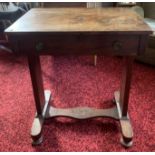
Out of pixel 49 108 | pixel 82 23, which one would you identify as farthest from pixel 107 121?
pixel 82 23

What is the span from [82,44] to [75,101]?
0.67 m

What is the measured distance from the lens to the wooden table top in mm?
1027

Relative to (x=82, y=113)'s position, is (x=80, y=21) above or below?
above

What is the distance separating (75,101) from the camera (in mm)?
1632

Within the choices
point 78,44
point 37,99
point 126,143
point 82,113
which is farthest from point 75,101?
point 78,44

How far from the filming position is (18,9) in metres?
2.10

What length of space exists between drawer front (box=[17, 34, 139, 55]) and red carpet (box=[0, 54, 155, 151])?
528 millimetres

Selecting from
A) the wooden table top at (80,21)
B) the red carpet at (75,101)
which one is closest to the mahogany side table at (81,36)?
the wooden table top at (80,21)

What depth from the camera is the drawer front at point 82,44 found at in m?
1.04

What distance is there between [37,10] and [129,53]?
2.12ft

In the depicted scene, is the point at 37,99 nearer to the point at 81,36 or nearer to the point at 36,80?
the point at 36,80

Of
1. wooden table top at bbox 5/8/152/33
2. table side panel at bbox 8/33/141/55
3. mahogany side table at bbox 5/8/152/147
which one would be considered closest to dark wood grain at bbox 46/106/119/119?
mahogany side table at bbox 5/8/152/147

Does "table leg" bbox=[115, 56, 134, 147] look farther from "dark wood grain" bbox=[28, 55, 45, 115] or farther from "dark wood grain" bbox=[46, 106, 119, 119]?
"dark wood grain" bbox=[28, 55, 45, 115]

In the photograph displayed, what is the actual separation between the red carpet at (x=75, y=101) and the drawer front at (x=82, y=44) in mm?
528
